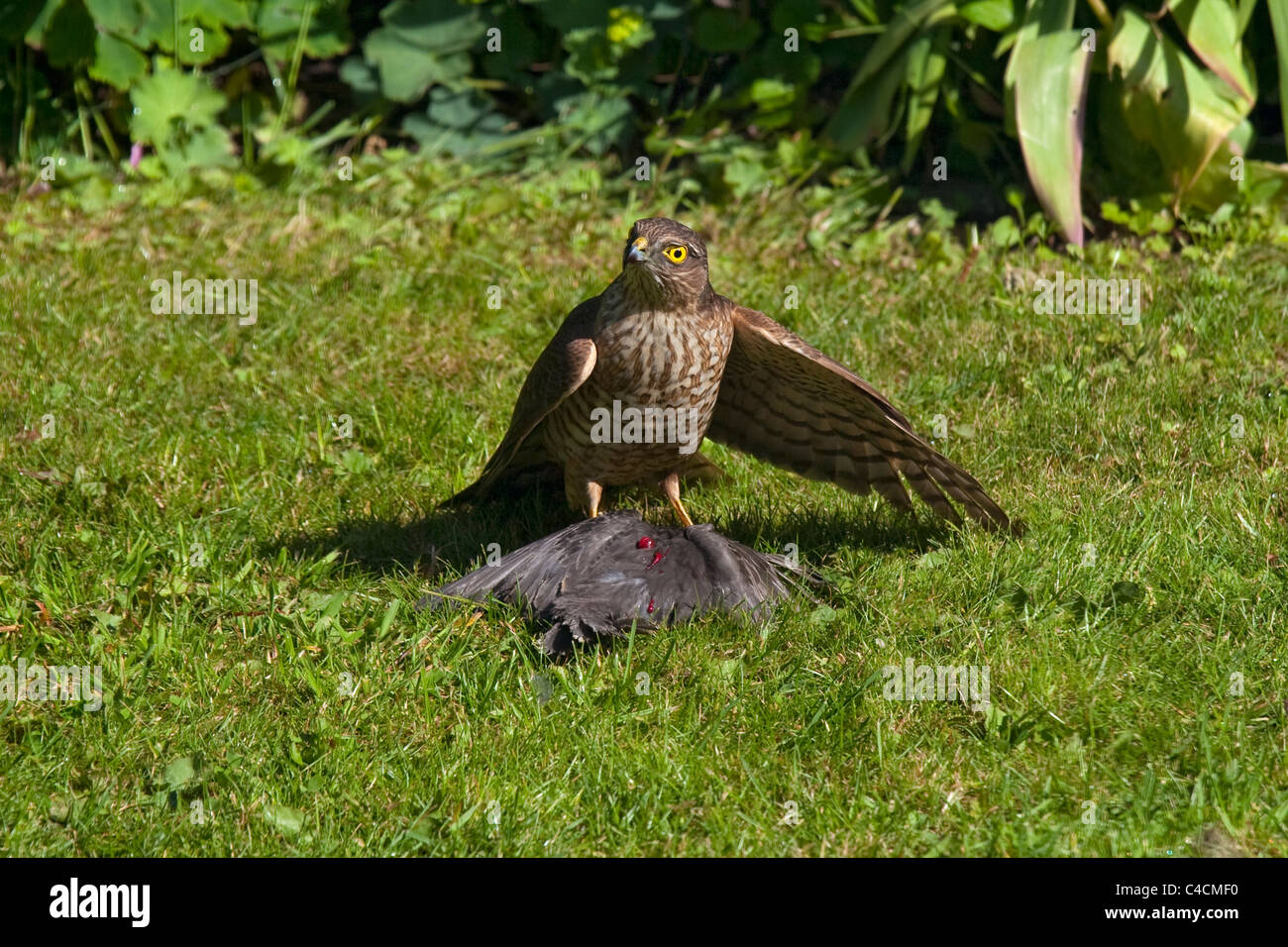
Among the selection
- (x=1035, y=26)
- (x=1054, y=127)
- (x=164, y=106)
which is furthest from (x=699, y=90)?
(x=164, y=106)

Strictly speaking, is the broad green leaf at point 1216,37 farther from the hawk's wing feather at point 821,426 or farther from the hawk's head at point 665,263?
the hawk's head at point 665,263

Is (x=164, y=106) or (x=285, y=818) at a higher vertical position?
(x=164, y=106)

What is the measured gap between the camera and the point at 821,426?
4.70 m

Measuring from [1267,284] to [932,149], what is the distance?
2051 millimetres

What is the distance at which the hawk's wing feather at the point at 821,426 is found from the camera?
437 cm

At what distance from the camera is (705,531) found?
4371 millimetres

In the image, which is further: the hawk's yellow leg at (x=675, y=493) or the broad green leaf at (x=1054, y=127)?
the broad green leaf at (x=1054, y=127)

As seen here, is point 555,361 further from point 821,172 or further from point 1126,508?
point 821,172

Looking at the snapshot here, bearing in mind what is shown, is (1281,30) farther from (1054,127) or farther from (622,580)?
(622,580)

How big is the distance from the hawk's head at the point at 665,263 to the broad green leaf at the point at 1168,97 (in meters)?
3.13

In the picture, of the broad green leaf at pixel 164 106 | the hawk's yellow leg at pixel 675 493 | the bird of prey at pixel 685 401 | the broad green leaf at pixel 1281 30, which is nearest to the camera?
the bird of prey at pixel 685 401

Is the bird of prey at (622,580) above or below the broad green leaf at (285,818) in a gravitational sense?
above

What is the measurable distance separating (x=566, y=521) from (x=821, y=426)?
3.40 feet

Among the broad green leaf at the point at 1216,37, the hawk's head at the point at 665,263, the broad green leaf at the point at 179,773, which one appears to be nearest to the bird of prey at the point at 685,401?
the hawk's head at the point at 665,263
